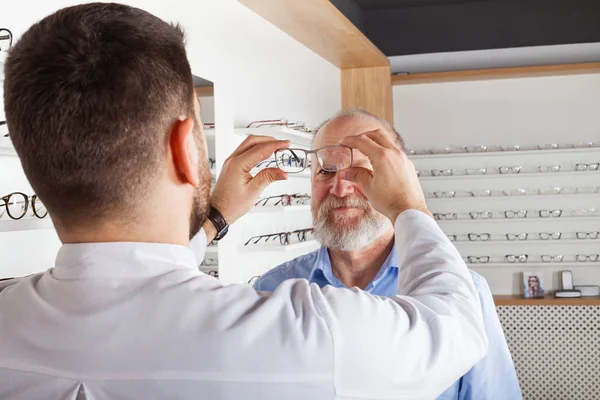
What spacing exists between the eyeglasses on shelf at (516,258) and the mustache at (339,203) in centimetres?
565

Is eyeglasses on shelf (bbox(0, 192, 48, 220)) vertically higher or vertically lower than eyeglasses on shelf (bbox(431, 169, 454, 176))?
lower

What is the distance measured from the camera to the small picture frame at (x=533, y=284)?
762cm

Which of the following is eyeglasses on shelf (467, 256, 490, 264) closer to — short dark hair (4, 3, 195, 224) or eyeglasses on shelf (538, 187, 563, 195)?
eyeglasses on shelf (538, 187, 563, 195)

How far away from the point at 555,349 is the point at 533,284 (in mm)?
721

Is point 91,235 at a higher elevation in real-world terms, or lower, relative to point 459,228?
higher

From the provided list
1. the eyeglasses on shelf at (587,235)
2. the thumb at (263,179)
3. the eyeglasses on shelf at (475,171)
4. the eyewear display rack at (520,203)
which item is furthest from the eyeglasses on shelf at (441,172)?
the thumb at (263,179)

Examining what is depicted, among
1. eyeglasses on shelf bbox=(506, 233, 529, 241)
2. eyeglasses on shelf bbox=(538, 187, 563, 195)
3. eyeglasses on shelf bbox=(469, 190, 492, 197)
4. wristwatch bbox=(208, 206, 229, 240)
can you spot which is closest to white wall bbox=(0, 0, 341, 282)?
wristwatch bbox=(208, 206, 229, 240)

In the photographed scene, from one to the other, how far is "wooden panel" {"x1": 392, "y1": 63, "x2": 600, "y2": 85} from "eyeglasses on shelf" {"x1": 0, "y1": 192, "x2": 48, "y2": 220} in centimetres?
602

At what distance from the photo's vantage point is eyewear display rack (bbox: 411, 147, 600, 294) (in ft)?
25.2

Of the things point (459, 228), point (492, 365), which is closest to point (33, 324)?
point (492, 365)

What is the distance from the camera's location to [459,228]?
8.00 meters

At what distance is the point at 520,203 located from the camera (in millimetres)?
7832

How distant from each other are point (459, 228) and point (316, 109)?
2267 millimetres

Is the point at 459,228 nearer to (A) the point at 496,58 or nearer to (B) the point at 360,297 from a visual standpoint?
(A) the point at 496,58
